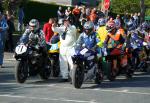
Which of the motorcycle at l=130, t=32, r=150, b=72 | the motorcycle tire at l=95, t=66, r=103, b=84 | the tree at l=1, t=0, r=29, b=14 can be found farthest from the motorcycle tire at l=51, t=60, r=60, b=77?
the tree at l=1, t=0, r=29, b=14

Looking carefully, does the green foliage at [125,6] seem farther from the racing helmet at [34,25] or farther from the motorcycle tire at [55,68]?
the racing helmet at [34,25]

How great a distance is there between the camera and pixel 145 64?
68.0 ft

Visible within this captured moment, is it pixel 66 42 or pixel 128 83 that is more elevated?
pixel 66 42

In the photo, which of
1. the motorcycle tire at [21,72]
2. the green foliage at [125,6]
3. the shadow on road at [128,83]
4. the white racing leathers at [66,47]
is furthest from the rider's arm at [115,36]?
the green foliage at [125,6]

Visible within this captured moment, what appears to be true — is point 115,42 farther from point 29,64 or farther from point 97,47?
point 29,64

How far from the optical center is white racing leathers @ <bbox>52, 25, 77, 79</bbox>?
53.7 ft

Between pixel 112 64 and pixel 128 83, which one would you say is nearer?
pixel 128 83

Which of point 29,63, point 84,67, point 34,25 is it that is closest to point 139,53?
point 84,67

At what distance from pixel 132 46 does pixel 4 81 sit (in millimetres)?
5414

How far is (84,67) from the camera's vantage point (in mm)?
15688

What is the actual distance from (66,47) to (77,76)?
1.52 metres

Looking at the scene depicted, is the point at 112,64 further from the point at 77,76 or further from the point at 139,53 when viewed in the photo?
the point at 139,53

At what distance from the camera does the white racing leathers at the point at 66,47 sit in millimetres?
16375

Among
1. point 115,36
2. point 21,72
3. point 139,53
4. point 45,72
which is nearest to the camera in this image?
point 21,72
